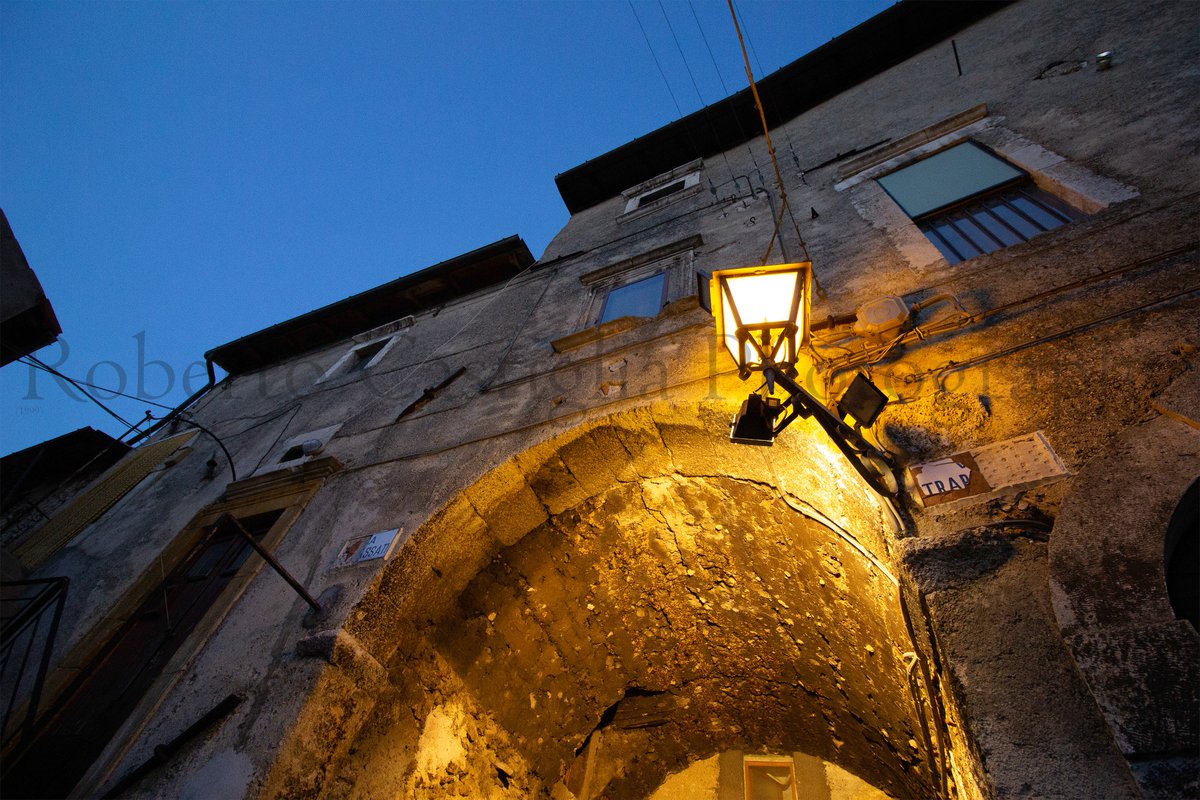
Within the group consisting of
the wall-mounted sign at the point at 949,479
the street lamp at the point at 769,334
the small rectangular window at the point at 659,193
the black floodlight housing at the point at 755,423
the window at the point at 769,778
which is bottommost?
the window at the point at 769,778

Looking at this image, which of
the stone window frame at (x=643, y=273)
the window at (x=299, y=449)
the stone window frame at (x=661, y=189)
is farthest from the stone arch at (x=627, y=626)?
the stone window frame at (x=661, y=189)

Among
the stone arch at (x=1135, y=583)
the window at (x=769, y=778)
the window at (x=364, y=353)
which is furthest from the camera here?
the window at (x=364, y=353)

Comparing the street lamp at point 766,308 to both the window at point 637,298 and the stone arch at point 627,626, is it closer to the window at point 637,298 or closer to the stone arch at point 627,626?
the stone arch at point 627,626

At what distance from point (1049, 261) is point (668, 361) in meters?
2.48

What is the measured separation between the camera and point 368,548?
143 inches

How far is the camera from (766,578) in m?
4.14

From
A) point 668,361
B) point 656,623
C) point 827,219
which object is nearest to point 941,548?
point 668,361

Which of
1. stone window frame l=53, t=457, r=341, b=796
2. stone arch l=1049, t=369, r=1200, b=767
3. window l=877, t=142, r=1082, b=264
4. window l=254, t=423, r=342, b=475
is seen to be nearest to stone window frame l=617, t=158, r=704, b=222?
window l=877, t=142, r=1082, b=264

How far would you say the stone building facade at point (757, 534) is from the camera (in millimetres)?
1912

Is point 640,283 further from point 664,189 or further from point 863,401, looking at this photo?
point 664,189

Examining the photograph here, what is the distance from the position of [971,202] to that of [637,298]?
10.9ft

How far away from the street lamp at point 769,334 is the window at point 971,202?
224 centimetres

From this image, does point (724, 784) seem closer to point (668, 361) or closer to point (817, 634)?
point (817, 634)

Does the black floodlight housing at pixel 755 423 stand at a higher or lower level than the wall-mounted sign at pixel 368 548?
higher
